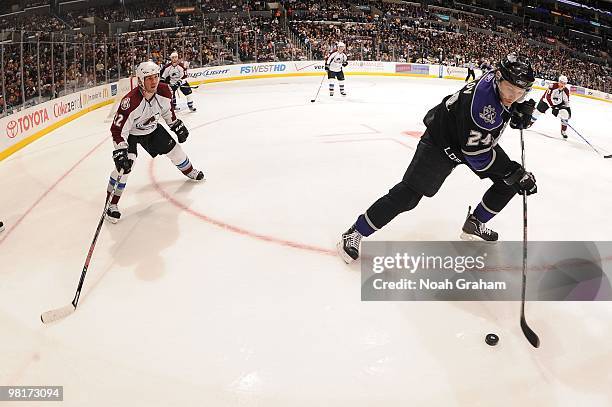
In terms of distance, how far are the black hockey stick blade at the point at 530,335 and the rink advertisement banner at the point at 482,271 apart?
41cm

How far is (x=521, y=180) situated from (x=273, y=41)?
54.0 ft

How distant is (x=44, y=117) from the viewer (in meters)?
7.63

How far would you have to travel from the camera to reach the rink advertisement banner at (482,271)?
2.94 meters

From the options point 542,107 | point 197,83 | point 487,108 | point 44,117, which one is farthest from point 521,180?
point 197,83

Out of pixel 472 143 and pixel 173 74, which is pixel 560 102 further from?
pixel 173 74

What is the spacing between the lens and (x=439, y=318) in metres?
2.68

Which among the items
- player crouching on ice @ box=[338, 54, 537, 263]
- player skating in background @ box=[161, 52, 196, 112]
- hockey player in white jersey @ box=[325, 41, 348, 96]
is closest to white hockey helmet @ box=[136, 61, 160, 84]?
player crouching on ice @ box=[338, 54, 537, 263]

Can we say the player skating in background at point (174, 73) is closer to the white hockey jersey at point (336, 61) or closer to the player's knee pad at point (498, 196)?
the white hockey jersey at point (336, 61)

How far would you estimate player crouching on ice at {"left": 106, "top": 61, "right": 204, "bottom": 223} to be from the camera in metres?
3.77

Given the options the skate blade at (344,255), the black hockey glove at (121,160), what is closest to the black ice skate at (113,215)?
the black hockey glove at (121,160)

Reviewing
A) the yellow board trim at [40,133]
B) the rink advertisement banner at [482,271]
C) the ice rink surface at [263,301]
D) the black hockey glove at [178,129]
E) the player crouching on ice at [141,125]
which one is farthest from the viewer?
the yellow board trim at [40,133]

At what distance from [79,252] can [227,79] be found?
43.2 feet

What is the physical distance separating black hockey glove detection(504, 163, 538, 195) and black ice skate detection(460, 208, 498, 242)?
31.4 inches

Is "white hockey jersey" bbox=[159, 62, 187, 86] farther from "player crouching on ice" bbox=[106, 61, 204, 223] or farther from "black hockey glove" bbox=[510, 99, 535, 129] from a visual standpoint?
"black hockey glove" bbox=[510, 99, 535, 129]
